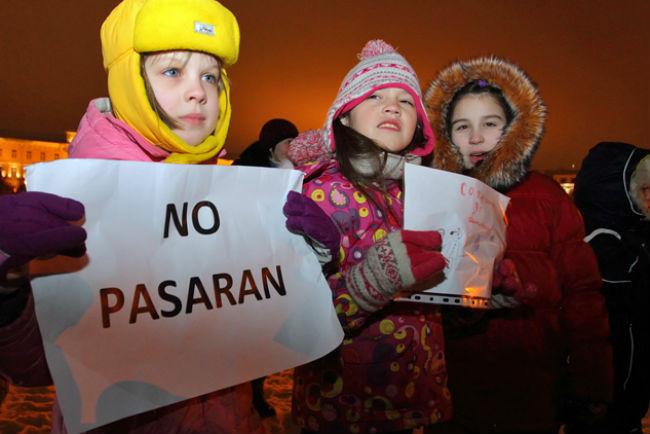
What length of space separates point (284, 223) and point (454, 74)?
56.0 inches

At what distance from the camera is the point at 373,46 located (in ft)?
5.53

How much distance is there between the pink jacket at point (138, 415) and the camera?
80 cm

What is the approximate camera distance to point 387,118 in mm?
1405

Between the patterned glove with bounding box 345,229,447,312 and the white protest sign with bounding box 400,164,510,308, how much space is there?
0.10 meters

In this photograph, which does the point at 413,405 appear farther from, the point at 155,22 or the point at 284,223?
the point at 155,22

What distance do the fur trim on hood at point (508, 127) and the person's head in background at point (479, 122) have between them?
3 cm

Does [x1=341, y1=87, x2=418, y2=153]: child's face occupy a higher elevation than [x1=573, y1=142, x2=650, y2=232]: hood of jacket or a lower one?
higher

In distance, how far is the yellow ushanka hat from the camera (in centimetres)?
96

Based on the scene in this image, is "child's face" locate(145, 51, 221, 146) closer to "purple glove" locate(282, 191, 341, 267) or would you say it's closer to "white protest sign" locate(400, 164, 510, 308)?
"purple glove" locate(282, 191, 341, 267)

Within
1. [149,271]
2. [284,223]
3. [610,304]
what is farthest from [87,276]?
[610,304]

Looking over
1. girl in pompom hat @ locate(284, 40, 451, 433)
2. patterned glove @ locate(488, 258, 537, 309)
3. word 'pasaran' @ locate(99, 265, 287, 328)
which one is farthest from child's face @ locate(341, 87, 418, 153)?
word 'pasaran' @ locate(99, 265, 287, 328)

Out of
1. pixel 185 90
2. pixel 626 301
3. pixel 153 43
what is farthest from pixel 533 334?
pixel 153 43

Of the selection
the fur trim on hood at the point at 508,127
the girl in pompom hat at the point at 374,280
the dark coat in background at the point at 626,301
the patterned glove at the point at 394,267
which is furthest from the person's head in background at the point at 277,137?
the patterned glove at the point at 394,267

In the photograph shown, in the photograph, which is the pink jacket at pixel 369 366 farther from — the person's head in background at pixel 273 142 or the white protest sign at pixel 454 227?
the person's head in background at pixel 273 142
